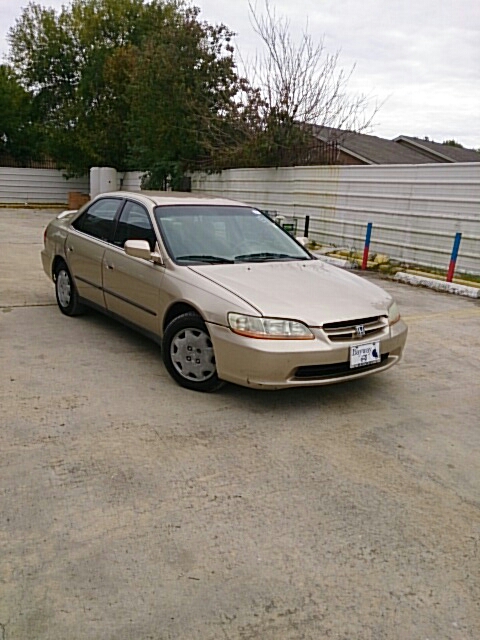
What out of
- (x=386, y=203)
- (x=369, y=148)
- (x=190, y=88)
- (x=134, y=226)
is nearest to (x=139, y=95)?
(x=190, y=88)

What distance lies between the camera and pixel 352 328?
4.08 m

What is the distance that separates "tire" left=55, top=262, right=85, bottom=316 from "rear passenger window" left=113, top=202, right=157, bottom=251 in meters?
1.06

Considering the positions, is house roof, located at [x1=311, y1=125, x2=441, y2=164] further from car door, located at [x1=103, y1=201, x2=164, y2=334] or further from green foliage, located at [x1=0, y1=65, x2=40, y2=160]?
green foliage, located at [x1=0, y1=65, x2=40, y2=160]

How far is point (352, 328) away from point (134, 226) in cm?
235

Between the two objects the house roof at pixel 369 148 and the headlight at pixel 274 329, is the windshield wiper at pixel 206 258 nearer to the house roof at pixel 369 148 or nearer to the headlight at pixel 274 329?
the headlight at pixel 274 329

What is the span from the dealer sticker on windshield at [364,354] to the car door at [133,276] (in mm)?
1648

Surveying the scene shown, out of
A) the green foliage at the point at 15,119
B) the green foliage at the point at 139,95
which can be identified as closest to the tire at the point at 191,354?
the green foliage at the point at 139,95

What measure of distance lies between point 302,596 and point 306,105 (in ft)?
50.5

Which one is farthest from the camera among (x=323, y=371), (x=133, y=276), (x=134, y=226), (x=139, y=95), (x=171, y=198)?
(x=139, y=95)

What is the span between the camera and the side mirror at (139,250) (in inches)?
187

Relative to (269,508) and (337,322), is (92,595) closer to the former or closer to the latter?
(269,508)

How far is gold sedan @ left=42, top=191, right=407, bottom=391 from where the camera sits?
3932 millimetres

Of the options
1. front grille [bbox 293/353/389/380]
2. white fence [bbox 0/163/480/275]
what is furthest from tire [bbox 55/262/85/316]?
white fence [bbox 0/163/480/275]

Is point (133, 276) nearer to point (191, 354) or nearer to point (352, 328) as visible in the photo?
point (191, 354)
